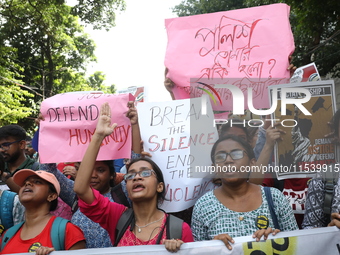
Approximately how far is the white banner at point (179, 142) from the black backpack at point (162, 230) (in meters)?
0.55

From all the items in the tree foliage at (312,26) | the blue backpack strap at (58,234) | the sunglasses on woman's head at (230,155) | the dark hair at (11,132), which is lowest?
the blue backpack strap at (58,234)

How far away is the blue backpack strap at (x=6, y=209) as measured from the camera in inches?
126

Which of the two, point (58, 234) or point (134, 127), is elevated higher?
point (134, 127)

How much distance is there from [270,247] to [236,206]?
1.09 feet

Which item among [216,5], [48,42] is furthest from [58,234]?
[48,42]

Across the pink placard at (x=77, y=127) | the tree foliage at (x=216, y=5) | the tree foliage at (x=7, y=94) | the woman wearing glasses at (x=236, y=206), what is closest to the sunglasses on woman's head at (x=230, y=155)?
the woman wearing glasses at (x=236, y=206)

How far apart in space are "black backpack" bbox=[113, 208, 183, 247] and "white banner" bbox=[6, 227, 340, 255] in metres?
0.10

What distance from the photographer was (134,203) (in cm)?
288

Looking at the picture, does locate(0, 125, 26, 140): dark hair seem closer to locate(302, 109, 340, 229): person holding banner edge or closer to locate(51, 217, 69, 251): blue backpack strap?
locate(51, 217, 69, 251): blue backpack strap

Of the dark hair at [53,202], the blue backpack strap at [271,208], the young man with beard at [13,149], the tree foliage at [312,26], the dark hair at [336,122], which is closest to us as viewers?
the blue backpack strap at [271,208]

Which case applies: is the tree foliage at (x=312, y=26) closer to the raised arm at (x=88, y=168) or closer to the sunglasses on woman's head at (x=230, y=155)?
the sunglasses on woman's head at (x=230, y=155)

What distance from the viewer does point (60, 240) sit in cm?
279

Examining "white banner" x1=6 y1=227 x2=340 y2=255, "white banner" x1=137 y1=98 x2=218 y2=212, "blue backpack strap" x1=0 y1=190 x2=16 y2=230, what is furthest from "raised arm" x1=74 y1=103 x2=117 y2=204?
"blue backpack strap" x1=0 y1=190 x2=16 y2=230

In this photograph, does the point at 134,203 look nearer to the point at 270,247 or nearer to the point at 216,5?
the point at 270,247
